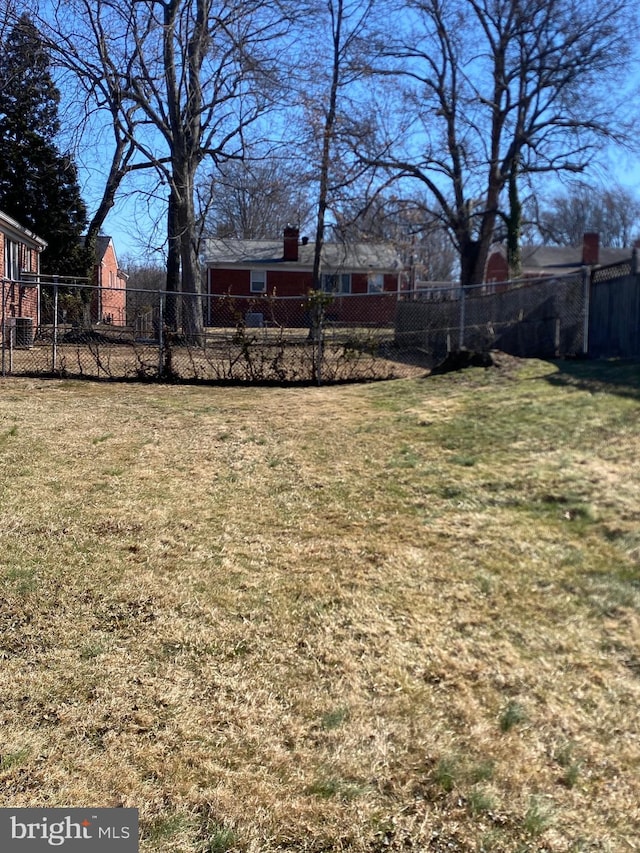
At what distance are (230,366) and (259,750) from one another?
942cm

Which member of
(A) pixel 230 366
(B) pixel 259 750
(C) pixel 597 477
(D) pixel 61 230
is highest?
(D) pixel 61 230

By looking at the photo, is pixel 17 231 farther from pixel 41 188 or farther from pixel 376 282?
pixel 376 282

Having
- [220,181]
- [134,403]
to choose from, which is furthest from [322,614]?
[220,181]

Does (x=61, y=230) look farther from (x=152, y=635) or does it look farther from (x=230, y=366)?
(x=152, y=635)

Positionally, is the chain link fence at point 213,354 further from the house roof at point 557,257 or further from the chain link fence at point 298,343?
the house roof at point 557,257

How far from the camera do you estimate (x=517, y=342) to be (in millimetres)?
12820

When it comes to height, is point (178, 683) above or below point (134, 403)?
below

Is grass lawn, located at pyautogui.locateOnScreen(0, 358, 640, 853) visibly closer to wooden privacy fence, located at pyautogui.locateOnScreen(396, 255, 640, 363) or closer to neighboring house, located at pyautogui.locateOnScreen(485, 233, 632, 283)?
wooden privacy fence, located at pyautogui.locateOnScreen(396, 255, 640, 363)

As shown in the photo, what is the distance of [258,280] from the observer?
3641cm

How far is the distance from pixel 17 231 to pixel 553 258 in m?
35.8

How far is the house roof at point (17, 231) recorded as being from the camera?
1848 centimetres

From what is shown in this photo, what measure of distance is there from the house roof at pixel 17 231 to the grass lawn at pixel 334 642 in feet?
46.9

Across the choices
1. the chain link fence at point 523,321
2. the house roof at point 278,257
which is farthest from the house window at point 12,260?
the house roof at point 278,257

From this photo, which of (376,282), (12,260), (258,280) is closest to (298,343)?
(12,260)
